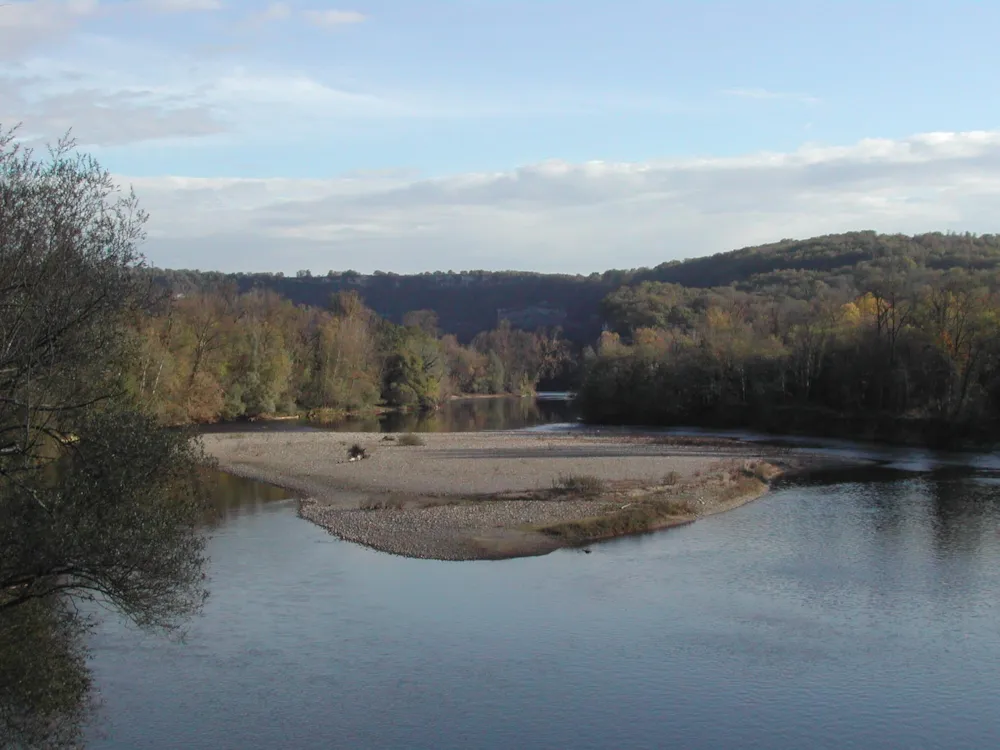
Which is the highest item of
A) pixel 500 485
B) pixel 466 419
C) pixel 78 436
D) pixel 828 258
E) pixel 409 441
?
pixel 828 258

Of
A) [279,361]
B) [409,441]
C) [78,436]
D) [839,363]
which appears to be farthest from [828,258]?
[78,436]

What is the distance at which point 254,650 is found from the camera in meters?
17.0

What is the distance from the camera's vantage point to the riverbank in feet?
89.7

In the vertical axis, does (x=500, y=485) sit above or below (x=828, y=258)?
below

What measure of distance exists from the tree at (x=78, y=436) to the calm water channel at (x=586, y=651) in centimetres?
253

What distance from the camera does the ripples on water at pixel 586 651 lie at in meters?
13.9

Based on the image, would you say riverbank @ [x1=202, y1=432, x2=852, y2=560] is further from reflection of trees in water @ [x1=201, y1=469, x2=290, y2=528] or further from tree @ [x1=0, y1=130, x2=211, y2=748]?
tree @ [x1=0, y1=130, x2=211, y2=748]

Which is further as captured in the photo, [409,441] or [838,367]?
[838,367]

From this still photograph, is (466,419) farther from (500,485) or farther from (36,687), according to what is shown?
(36,687)

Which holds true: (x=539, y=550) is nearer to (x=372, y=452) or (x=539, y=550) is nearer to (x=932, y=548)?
(x=932, y=548)

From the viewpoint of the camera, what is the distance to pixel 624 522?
93.0 ft

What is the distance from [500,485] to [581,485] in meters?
3.34

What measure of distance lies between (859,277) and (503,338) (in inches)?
2960

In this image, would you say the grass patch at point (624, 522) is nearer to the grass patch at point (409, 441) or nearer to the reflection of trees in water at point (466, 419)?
the grass patch at point (409, 441)
